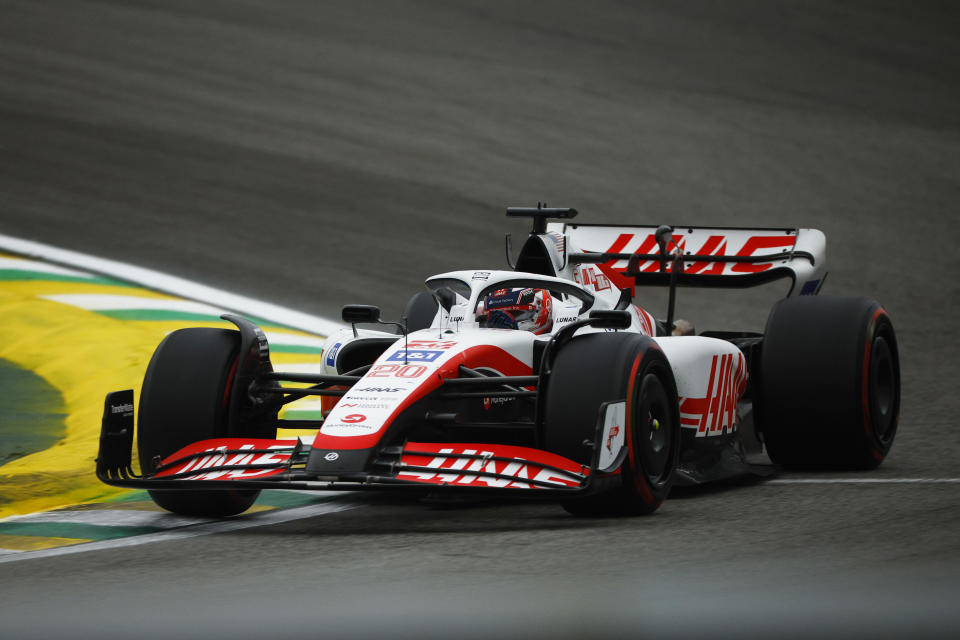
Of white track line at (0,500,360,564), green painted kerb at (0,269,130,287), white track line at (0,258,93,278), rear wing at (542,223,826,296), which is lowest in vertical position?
white track line at (0,500,360,564)

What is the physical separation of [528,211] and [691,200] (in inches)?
415

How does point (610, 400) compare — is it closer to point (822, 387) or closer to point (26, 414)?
point (822, 387)

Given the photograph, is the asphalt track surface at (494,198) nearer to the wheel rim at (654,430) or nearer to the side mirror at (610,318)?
the wheel rim at (654,430)

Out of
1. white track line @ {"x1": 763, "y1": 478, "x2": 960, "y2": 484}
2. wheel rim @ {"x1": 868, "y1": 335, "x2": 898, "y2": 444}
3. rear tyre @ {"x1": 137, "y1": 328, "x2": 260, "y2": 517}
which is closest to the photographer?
rear tyre @ {"x1": 137, "y1": 328, "x2": 260, "y2": 517}

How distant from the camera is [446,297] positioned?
8.14 meters

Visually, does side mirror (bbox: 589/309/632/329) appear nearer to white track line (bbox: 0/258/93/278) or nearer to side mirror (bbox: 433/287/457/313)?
side mirror (bbox: 433/287/457/313)

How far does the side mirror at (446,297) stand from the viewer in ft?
26.5

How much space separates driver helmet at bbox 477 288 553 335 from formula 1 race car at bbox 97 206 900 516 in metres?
0.01

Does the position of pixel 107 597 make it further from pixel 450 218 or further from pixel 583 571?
pixel 450 218

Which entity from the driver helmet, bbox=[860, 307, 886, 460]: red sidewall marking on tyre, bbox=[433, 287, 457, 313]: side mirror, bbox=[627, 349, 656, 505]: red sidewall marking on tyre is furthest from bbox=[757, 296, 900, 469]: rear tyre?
bbox=[627, 349, 656, 505]: red sidewall marking on tyre

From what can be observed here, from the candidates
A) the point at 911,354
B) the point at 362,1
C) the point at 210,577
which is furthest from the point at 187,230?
the point at 362,1

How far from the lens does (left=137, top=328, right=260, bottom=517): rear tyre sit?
7.08 m

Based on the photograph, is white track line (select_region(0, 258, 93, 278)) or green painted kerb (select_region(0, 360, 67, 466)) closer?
green painted kerb (select_region(0, 360, 67, 466))

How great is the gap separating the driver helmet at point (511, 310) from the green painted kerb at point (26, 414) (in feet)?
8.89
